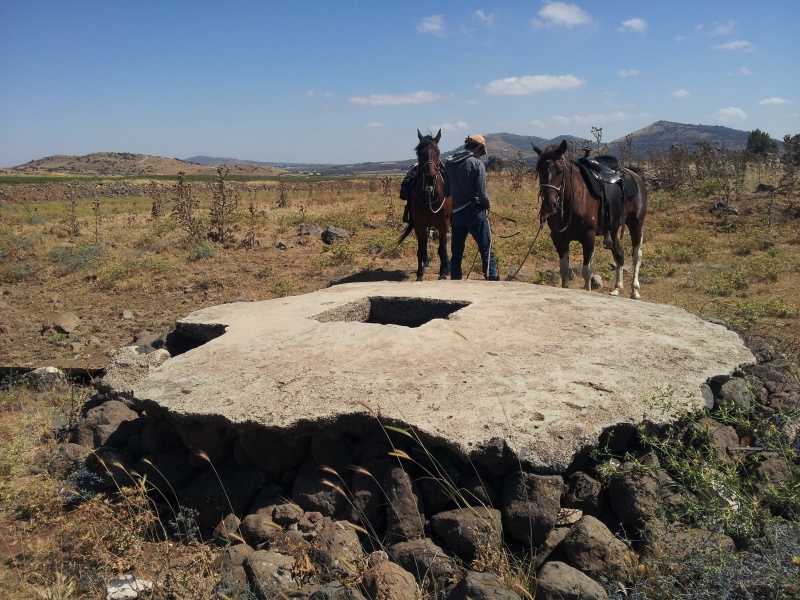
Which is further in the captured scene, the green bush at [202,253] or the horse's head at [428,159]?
the green bush at [202,253]

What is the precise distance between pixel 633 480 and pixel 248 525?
2.26 meters

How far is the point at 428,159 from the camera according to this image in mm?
7758

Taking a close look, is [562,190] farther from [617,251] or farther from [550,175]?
[617,251]

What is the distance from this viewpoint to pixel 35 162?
12388cm

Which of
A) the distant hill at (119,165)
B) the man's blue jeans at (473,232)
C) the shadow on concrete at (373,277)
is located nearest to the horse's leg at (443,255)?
the man's blue jeans at (473,232)

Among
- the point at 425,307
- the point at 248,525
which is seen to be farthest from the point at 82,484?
the point at 425,307

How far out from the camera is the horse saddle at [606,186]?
7.29 m

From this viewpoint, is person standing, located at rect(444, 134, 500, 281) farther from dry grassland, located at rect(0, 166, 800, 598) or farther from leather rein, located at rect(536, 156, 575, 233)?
dry grassland, located at rect(0, 166, 800, 598)

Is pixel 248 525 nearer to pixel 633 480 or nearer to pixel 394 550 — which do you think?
pixel 394 550

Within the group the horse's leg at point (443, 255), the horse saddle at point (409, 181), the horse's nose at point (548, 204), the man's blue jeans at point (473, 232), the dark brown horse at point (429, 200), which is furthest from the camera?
the horse saddle at point (409, 181)

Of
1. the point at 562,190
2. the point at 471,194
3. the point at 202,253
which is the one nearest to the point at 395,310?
the point at 471,194

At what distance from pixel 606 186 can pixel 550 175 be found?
4.30 feet

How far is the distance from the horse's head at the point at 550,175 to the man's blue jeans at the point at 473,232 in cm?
105

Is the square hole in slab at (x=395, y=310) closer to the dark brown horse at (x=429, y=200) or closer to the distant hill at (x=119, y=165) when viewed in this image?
the dark brown horse at (x=429, y=200)
